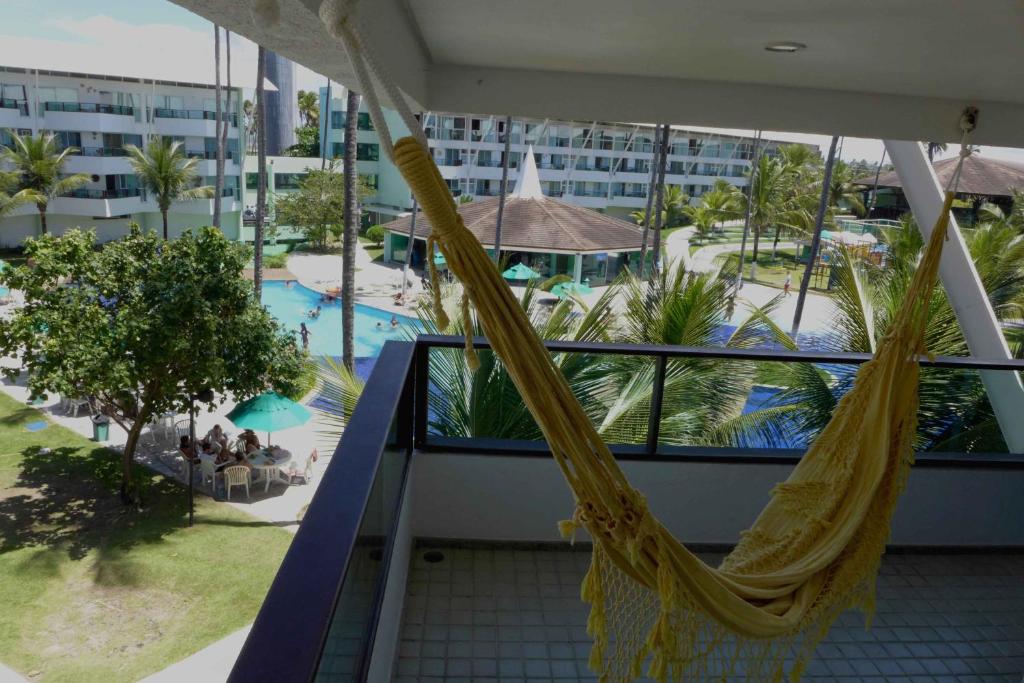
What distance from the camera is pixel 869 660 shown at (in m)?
2.40

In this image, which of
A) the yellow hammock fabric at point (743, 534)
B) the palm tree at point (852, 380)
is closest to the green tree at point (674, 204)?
the palm tree at point (852, 380)

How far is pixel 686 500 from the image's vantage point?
294 centimetres

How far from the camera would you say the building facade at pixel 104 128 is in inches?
939

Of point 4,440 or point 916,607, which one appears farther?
point 4,440

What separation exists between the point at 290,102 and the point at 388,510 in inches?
1613

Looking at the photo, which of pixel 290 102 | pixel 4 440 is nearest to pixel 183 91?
pixel 290 102

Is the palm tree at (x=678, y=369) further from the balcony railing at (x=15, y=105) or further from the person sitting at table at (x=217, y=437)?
the balcony railing at (x=15, y=105)

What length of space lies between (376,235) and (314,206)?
2936mm

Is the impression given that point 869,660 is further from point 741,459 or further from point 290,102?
point 290,102

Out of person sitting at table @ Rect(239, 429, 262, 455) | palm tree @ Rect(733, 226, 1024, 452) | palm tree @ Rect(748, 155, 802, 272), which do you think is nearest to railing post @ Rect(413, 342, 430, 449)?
palm tree @ Rect(733, 226, 1024, 452)

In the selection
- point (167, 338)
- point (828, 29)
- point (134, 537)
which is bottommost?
point (134, 537)

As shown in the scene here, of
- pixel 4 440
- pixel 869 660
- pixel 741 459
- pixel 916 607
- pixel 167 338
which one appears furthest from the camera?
pixel 4 440

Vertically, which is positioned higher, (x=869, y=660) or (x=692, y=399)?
(x=692, y=399)

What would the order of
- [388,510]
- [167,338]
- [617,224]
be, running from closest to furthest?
1. [388,510]
2. [167,338]
3. [617,224]
